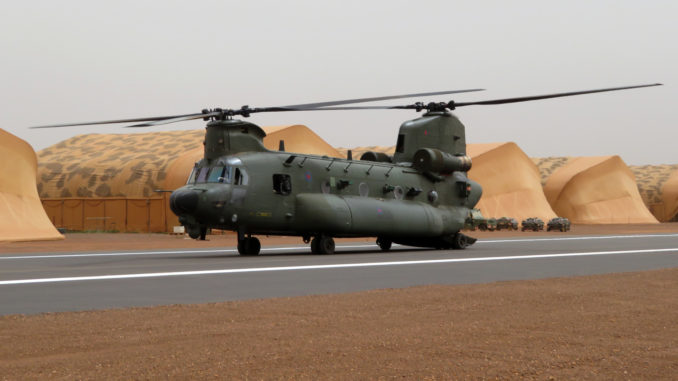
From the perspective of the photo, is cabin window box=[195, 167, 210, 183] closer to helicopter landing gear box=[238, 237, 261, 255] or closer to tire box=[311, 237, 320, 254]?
helicopter landing gear box=[238, 237, 261, 255]

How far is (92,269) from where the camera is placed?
18234mm

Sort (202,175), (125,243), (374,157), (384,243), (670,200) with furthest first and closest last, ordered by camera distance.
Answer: (670,200), (125,243), (374,157), (384,243), (202,175)

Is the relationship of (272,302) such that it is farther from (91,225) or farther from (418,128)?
(91,225)

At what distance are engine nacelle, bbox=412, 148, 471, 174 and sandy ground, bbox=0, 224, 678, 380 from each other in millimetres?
18430

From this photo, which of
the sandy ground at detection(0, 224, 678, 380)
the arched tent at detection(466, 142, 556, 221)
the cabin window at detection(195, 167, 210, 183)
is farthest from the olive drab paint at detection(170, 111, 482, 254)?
the arched tent at detection(466, 142, 556, 221)

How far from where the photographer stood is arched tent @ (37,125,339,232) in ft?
169

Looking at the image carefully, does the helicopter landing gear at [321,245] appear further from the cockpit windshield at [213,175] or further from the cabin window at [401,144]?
the cabin window at [401,144]

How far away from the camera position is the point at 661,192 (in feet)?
361

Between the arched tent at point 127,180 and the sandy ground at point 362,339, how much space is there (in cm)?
4092

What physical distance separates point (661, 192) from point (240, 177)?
321 feet

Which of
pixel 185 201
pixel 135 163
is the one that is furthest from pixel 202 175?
pixel 135 163

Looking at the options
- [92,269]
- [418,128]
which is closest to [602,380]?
[92,269]

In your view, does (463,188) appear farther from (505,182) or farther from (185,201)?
(505,182)

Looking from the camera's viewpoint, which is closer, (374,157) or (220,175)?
(220,175)
